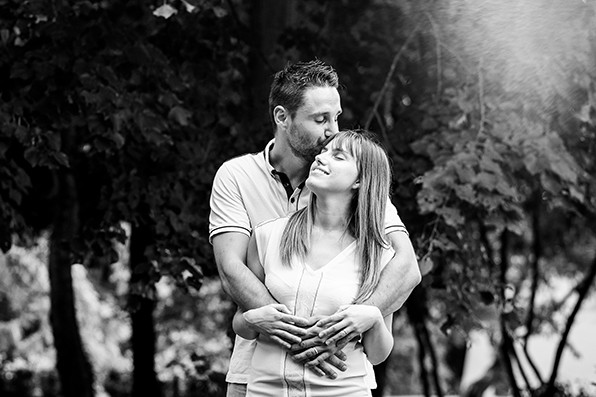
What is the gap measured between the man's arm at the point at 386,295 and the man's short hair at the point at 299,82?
1.67 feet

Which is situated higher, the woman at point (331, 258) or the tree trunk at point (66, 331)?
the woman at point (331, 258)

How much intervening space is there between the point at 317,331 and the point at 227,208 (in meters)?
0.58

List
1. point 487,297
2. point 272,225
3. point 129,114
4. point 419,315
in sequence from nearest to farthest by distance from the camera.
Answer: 1. point 272,225
2. point 129,114
3. point 487,297
4. point 419,315

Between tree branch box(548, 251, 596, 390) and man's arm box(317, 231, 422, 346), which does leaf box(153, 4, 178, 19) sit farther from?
tree branch box(548, 251, 596, 390)

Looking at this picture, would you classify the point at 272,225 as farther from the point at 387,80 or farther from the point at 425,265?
the point at 387,80

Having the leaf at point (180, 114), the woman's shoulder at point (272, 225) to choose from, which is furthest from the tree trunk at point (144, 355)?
the woman's shoulder at point (272, 225)

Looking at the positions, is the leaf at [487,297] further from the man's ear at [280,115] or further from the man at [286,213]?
the man's ear at [280,115]

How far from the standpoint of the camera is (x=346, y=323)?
2.86 meters

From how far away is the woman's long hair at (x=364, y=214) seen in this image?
2996 mm

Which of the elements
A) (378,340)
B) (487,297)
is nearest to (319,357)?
(378,340)

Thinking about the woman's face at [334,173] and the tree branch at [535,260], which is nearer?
the woman's face at [334,173]

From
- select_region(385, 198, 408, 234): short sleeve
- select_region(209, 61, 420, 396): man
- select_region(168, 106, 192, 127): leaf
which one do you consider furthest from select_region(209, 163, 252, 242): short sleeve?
select_region(168, 106, 192, 127): leaf

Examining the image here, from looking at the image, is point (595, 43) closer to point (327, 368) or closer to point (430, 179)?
point (430, 179)

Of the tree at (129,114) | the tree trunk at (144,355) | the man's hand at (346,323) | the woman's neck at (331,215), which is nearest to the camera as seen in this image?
the man's hand at (346,323)
